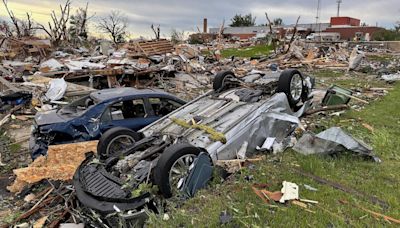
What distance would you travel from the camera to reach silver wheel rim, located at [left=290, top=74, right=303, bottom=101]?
22.9ft

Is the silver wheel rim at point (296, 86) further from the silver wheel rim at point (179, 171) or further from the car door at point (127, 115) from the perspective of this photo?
the silver wheel rim at point (179, 171)

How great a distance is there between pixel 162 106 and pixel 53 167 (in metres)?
2.58

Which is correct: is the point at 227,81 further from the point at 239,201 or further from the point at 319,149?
the point at 239,201

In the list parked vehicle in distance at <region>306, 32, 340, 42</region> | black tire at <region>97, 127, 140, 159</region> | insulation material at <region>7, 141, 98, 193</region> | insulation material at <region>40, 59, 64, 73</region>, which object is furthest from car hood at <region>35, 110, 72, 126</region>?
parked vehicle in distance at <region>306, 32, 340, 42</region>

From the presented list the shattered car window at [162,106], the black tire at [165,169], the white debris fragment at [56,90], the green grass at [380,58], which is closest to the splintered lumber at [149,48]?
the white debris fragment at [56,90]

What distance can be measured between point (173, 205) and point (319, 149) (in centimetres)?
257

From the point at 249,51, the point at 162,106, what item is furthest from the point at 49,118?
the point at 249,51

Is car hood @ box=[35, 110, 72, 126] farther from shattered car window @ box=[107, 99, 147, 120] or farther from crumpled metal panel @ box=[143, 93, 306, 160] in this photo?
crumpled metal panel @ box=[143, 93, 306, 160]

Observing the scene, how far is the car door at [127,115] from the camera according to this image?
7008 millimetres

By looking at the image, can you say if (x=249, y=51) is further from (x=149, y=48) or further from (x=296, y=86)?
(x=296, y=86)

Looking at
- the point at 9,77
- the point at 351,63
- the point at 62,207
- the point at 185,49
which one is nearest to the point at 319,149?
the point at 62,207

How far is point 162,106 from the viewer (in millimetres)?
7809

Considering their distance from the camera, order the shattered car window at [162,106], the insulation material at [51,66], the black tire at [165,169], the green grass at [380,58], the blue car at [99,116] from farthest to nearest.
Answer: the green grass at [380,58] < the insulation material at [51,66] < the shattered car window at [162,106] < the blue car at [99,116] < the black tire at [165,169]

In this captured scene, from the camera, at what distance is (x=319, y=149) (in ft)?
18.4
